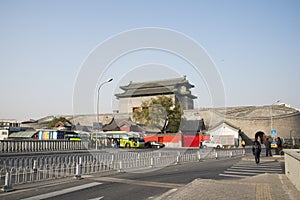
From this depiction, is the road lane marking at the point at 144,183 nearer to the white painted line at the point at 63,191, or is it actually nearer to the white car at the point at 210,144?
the white painted line at the point at 63,191

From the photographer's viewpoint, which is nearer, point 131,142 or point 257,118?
point 131,142

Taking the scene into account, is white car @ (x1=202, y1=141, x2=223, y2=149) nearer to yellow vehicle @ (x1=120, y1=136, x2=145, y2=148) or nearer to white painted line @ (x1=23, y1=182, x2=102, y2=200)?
yellow vehicle @ (x1=120, y1=136, x2=145, y2=148)

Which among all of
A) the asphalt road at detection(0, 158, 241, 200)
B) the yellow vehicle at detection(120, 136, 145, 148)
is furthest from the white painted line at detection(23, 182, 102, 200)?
the yellow vehicle at detection(120, 136, 145, 148)

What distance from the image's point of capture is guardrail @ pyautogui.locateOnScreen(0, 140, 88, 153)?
25938mm

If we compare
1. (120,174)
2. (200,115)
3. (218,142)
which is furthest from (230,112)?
(120,174)

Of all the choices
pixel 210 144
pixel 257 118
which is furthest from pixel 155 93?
pixel 210 144

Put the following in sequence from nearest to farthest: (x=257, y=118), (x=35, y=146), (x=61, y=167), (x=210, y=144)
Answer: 1. (x=61, y=167)
2. (x=35, y=146)
3. (x=210, y=144)
4. (x=257, y=118)

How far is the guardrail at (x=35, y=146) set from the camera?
25938 millimetres

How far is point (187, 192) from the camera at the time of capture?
838 centimetres

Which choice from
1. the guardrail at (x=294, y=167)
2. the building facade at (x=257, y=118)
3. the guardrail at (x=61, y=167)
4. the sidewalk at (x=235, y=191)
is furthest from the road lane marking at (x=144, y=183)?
the building facade at (x=257, y=118)

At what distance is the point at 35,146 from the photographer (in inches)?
1109

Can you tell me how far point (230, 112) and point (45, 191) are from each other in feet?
199

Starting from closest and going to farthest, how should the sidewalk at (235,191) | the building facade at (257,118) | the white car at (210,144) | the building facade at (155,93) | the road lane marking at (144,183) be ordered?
the sidewalk at (235,191) → the road lane marking at (144,183) → the white car at (210,144) → the building facade at (257,118) → the building facade at (155,93)

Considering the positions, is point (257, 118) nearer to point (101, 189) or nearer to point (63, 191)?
point (101, 189)
